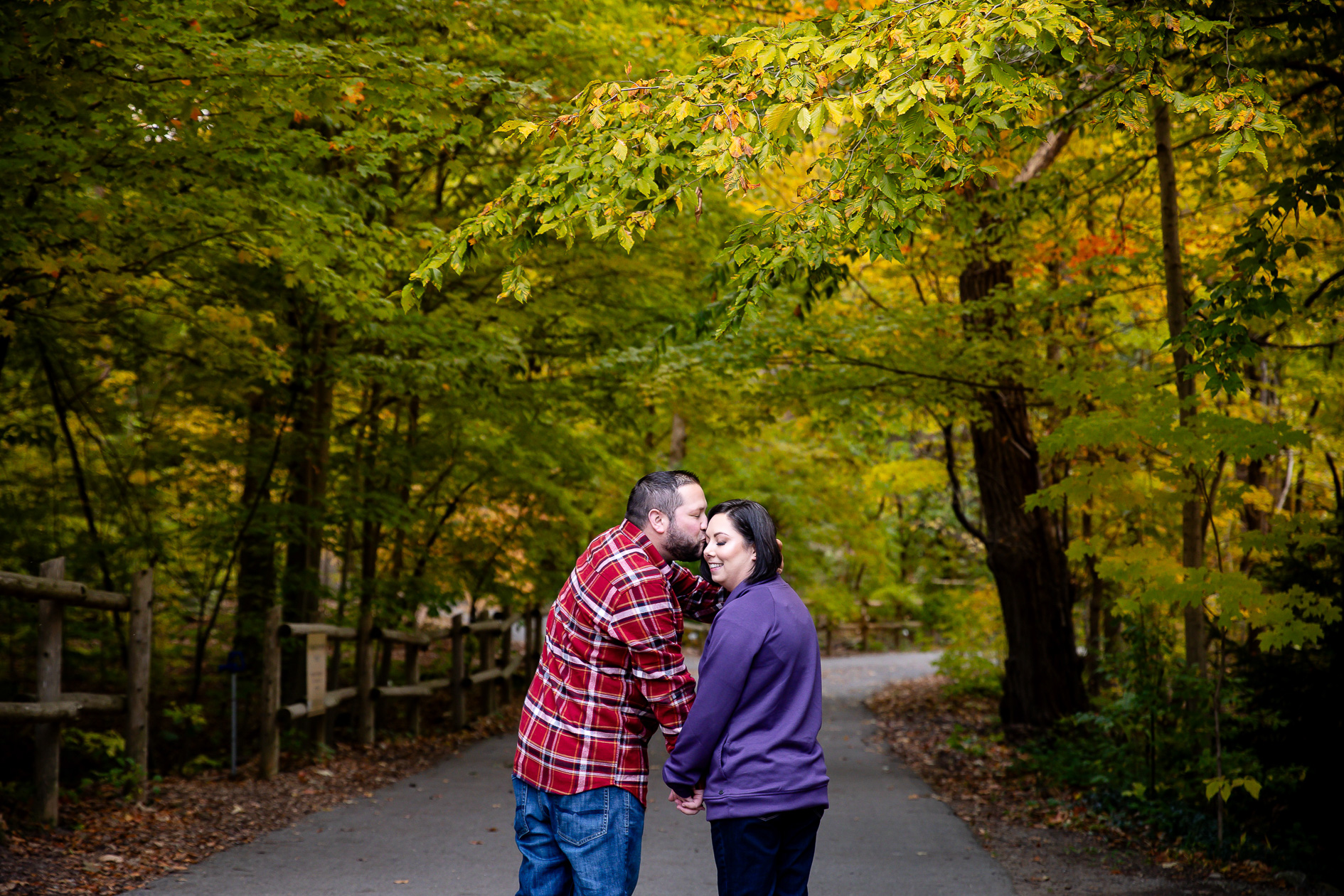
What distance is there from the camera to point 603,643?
3.29m

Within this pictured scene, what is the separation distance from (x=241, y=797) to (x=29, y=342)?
450 cm

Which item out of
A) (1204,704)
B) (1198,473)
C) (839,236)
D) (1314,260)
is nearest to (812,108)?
(839,236)

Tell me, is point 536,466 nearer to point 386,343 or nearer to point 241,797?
point 386,343

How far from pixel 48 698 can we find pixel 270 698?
241 centimetres

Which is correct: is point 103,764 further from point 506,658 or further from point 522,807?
point 522,807

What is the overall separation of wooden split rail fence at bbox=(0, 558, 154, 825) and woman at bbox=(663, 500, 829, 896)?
5362 millimetres

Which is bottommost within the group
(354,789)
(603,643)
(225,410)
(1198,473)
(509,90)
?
(354,789)

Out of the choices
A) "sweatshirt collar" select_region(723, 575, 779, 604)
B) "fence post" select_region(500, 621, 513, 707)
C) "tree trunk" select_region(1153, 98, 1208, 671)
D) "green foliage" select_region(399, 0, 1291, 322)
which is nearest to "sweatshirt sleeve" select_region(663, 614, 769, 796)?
"sweatshirt collar" select_region(723, 575, 779, 604)

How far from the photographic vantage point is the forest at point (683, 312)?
15.1 feet

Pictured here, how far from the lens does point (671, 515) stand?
11.4 feet

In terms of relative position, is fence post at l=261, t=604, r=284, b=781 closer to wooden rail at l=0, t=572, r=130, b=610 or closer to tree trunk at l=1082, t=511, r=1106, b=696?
wooden rail at l=0, t=572, r=130, b=610

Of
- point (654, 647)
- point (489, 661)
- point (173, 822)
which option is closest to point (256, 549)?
point (173, 822)

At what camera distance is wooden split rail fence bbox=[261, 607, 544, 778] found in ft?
30.3

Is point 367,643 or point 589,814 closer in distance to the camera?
point 589,814
